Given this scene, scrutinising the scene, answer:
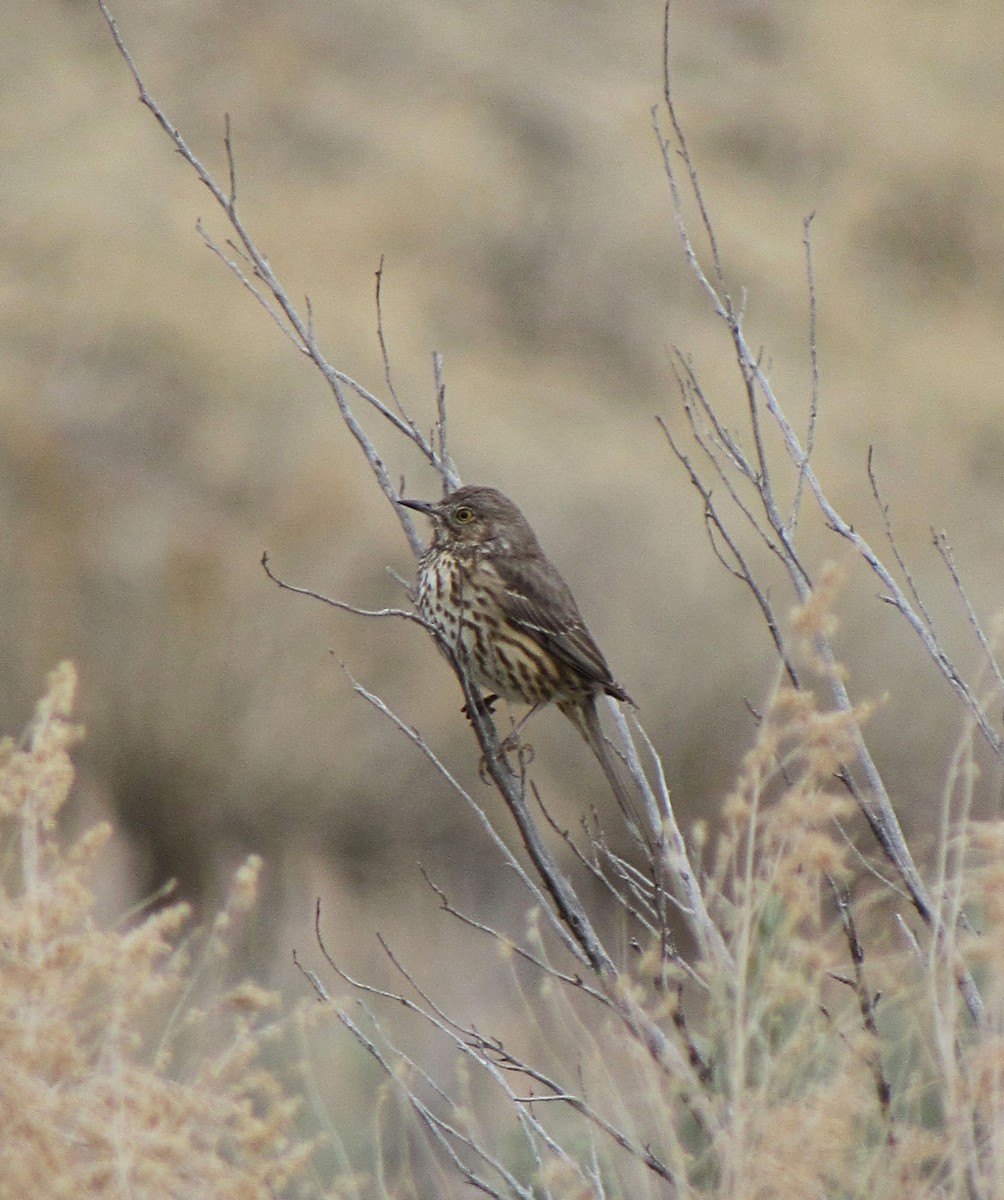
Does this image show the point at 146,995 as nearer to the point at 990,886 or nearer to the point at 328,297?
the point at 990,886

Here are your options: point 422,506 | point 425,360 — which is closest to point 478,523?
point 422,506

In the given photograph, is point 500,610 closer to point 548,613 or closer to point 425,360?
point 548,613

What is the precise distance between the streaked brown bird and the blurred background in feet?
18.3

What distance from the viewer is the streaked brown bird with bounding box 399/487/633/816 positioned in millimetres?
5570

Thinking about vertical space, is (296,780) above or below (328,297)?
below

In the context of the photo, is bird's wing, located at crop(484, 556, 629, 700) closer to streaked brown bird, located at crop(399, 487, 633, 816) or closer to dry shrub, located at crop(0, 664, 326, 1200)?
streaked brown bird, located at crop(399, 487, 633, 816)

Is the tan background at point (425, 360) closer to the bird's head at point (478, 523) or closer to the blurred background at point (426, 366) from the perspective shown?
the blurred background at point (426, 366)

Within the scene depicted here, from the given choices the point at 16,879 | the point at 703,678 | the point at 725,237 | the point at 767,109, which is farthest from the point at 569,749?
the point at 767,109

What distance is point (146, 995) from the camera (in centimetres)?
300

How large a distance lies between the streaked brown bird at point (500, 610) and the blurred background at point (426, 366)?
556cm

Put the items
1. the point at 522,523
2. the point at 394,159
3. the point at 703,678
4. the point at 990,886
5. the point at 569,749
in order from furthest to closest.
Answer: the point at 394,159
the point at 703,678
the point at 569,749
the point at 522,523
the point at 990,886

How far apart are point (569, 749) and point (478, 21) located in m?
11.1

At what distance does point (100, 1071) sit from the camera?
306 centimetres

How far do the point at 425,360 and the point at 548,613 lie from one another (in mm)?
13392
